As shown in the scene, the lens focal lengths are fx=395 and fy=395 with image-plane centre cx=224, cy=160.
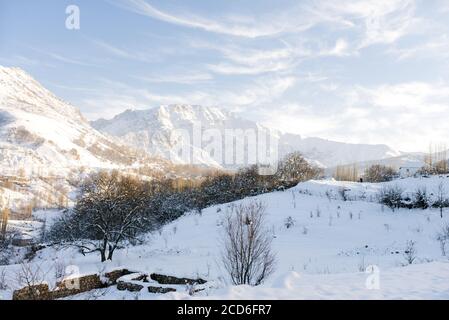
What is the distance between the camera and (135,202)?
954 inches

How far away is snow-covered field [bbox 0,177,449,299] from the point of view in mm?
8195

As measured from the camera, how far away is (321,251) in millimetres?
19703

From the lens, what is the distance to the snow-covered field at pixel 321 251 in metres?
8.20

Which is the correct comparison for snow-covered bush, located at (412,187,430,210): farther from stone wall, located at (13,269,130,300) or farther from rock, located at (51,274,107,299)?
rock, located at (51,274,107,299)

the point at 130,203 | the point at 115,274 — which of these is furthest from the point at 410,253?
the point at 130,203

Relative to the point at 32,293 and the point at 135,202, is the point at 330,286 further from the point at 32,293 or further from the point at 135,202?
the point at 135,202

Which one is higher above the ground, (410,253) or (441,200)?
(441,200)

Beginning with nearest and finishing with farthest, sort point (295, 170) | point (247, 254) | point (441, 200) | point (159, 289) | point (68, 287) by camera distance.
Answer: point (247, 254)
point (159, 289)
point (68, 287)
point (441, 200)
point (295, 170)

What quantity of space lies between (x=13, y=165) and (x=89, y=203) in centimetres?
16520

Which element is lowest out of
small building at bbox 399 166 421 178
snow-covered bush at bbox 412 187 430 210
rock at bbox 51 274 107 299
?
rock at bbox 51 274 107 299

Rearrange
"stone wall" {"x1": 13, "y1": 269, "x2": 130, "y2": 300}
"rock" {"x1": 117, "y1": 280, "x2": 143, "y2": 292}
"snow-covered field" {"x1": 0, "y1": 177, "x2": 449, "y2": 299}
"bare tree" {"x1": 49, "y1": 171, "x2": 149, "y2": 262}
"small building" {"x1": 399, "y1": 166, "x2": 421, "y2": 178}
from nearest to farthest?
"snow-covered field" {"x1": 0, "y1": 177, "x2": 449, "y2": 299} → "stone wall" {"x1": 13, "y1": 269, "x2": 130, "y2": 300} → "rock" {"x1": 117, "y1": 280, "x2": 143, "y2": 292} → "bare tree" {"x1": 49, "y1": 171, "x2": 149, "y2": 262} → "small building" {"x1": 399, "y1": 166, "x2": 421, "y2": 178}

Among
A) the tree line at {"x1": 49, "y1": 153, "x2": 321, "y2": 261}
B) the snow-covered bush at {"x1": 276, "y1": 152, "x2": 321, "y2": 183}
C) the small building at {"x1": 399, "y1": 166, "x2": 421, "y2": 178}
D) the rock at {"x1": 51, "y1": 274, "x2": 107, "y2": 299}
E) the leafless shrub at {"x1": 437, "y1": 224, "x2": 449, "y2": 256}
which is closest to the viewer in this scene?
the rock at {"x1": 51, "y1": 274, "x2": 107, "y2": 299}

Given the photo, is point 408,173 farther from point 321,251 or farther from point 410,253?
point 410,253

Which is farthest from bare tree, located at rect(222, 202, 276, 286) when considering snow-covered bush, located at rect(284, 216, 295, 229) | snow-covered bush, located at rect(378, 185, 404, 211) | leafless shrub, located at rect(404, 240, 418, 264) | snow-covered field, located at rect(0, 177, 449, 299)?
snow-covered bush, located at rect(378, 185, 404, 211)
